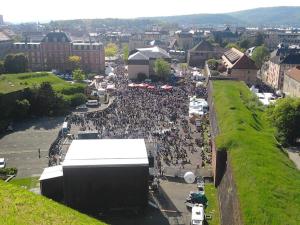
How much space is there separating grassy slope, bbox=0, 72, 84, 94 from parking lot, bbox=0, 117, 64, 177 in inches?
252

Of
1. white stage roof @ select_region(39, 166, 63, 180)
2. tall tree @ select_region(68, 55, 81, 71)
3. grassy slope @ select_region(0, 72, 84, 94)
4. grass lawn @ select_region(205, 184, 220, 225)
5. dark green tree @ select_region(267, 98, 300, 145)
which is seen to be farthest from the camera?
tall tree @ select_region(68, 55, 81, 71)

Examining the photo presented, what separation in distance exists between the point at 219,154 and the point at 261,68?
63.7 meters

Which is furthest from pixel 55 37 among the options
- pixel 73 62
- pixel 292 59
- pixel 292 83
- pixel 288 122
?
pixel 288 122

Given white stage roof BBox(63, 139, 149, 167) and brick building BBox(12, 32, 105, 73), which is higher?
brick building BBox(12, 32, 105, 73)

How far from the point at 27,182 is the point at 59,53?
5699 centimetres

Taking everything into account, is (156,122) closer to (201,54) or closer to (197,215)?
(197,215)

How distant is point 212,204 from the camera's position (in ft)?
83.1

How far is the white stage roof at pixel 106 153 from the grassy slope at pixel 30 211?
7.24 meters

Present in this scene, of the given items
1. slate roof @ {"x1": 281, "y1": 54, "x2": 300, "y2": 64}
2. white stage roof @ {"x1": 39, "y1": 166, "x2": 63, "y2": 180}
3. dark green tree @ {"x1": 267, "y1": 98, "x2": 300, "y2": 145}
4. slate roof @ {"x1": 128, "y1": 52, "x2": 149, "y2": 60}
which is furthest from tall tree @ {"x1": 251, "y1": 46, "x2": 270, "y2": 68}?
white stage roof @ {"x1": 39, "y1": 166, "x2": 63, "y2": 180}

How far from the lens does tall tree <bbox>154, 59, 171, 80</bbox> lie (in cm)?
7138

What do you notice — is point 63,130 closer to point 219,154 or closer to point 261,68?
point 219,154

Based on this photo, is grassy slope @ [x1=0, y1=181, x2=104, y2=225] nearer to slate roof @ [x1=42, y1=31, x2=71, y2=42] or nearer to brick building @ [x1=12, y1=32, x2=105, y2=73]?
brick building @ [x1=12, y1=32, x2=105, y2=73]

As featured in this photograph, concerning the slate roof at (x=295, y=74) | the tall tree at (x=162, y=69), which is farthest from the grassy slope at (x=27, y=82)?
the slate roof at (x=295, y=74)

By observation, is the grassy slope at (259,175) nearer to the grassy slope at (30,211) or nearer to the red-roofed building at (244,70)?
the grassy slope at (30,211)
